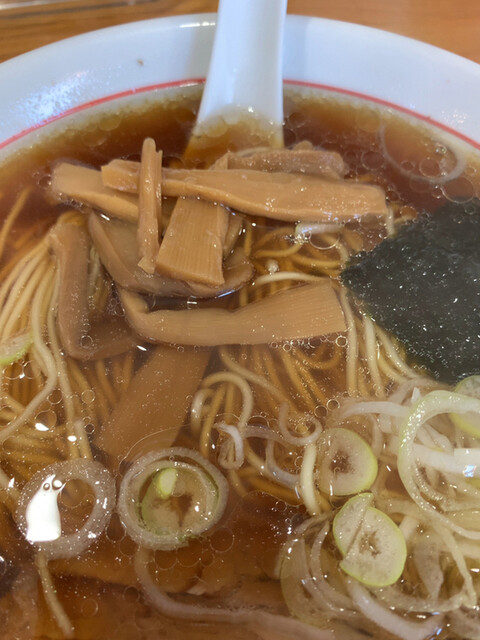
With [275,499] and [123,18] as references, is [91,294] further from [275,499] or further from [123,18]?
[123,18]

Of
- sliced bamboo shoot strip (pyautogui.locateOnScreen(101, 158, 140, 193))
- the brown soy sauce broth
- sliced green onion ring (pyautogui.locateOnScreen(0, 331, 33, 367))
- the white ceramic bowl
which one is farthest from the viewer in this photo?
the white ceramic bowl

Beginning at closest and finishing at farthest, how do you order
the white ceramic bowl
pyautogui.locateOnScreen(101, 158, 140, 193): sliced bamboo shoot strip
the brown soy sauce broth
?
the brown soy sauce broth, pyautogui.locateOnScreen(101, 158, 140, 193): sliced bamboo shoot strip, the white ceramic bowl

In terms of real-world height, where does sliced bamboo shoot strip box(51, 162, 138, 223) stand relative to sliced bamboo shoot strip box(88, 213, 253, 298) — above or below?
above

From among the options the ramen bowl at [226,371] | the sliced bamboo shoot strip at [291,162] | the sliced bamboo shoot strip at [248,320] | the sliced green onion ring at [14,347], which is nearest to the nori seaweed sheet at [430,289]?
the ramen bowl at [226,371]

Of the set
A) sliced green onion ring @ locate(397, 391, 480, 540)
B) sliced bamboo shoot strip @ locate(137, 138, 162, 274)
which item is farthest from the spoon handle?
sliced green onion ring @ locate(397, 391, 480, 540)

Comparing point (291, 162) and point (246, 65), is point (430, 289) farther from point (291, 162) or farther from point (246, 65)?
point (246, 65)

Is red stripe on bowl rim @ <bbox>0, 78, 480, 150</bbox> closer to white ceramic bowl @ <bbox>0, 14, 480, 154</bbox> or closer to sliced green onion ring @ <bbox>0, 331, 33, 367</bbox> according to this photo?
white ceramic bowl @ <bbox>0, 14, 480, 154</bbox>

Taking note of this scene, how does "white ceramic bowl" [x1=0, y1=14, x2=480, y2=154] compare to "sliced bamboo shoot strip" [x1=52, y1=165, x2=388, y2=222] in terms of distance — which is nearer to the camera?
"sliced bamboo shoot strip" [x1=52, y1=165, x2=388, y2=222]

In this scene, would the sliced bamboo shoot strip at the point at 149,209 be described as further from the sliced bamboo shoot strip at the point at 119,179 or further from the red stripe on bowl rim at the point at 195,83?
the red stripe on bowl rim at the point at 195,83

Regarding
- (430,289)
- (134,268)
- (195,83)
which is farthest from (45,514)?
(195,83)

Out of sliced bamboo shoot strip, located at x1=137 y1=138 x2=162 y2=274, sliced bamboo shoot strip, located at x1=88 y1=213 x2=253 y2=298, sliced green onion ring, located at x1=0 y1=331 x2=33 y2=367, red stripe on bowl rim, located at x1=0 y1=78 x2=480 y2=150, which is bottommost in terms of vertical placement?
→ sliced green onion ring, located at x1=0 y1=331 x2=33 y2=367
